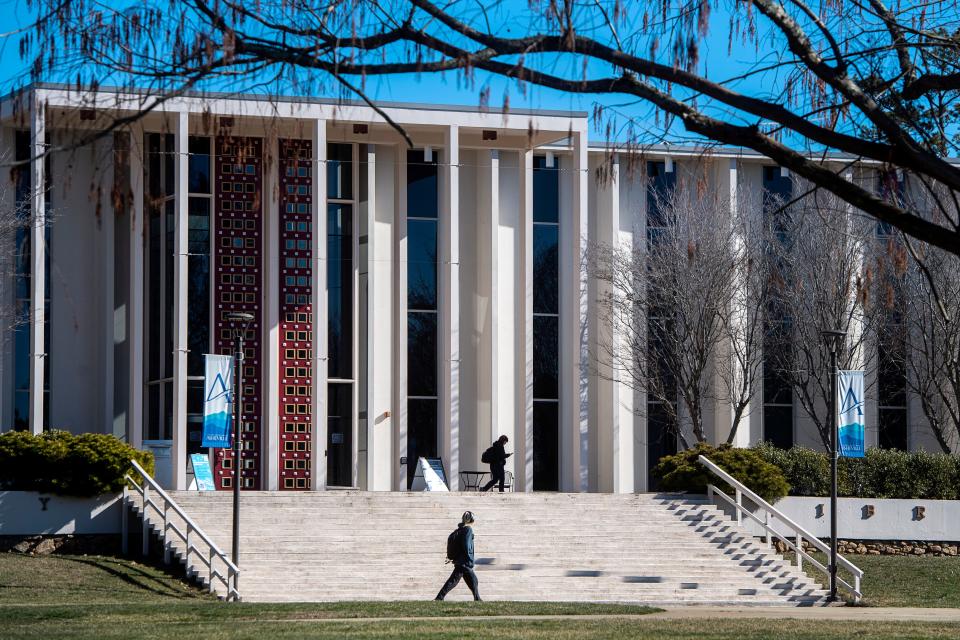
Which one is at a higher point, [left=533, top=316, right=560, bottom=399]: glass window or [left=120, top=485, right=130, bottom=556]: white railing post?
[left=533, top=316, right=560, bottom=399]: glass window

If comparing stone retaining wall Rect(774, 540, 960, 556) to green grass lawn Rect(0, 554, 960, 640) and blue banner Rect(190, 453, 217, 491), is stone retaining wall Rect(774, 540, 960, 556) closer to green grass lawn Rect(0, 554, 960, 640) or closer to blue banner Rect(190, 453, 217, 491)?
green grass lawn Rect(0, 554, 960, 640)

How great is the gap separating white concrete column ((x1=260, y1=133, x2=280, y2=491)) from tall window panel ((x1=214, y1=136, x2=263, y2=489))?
0.24 meters

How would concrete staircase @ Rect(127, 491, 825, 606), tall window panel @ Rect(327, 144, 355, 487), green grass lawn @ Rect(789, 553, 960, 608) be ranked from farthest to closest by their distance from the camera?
tall window panel @ Rect(327, 144, 355, 487) < green grass lawn @ Rect(789, 553, 960, 608) < concrete staircase @ Rect(127, 491, 825, 606)

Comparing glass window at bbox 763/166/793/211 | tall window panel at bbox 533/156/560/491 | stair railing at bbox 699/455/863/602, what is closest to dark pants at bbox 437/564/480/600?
stair railing at bbox 699/455/863/602

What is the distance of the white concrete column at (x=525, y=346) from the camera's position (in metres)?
33.5

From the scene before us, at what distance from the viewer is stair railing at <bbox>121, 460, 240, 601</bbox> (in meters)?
22.0

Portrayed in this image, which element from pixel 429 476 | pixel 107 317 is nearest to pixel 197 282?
pixel 107 317

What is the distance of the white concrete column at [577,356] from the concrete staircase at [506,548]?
4.13m

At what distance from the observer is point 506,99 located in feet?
30.2

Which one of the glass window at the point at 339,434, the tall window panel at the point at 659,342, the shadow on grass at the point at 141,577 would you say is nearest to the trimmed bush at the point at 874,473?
the tall window panel at the point at 659,342

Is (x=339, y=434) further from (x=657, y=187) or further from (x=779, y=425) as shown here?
(x=779, y=425)

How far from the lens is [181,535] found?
2378 centimetres

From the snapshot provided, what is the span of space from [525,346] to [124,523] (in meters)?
11.1

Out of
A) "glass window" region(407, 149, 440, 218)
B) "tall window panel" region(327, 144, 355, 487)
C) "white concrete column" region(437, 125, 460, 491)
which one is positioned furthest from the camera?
"glass window" region(407, 149, 440, 218)
